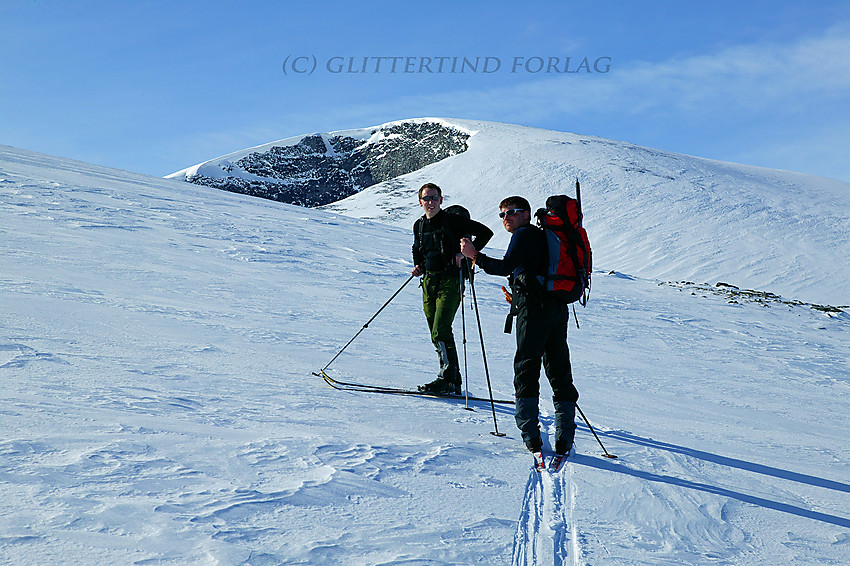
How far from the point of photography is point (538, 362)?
420cm

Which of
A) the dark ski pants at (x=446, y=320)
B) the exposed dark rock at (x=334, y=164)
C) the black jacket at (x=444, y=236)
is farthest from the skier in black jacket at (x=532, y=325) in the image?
the exposed dark rock at (x=334, y=164)

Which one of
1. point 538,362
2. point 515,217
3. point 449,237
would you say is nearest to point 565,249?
point 515,217

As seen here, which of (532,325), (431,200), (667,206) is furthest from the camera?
(667,206)

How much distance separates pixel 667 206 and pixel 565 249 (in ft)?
118

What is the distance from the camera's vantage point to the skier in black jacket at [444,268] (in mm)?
5688

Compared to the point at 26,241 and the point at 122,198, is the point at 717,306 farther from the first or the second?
the point at 122,198

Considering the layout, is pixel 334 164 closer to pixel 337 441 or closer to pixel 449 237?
pixel 449 237

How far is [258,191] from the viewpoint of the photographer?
82938mm

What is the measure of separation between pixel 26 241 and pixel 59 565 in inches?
376

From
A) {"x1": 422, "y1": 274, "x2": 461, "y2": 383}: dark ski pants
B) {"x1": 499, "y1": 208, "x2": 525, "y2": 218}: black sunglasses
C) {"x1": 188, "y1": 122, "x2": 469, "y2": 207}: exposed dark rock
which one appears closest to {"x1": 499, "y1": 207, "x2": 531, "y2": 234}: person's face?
{"x1": 499, "y1": 208, "x2": 525, "y2": 218}: black sunglasses

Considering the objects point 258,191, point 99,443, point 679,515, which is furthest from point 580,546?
point 258,191

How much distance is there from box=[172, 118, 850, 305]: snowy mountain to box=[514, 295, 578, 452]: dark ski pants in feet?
72.3

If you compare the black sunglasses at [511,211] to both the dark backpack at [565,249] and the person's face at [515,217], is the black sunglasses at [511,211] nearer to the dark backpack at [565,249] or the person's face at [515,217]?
the person's face at [515,217]

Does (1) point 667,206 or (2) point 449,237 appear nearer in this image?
(2) point 449,237
